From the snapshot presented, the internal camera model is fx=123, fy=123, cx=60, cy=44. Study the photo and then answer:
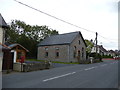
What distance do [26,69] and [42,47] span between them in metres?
23.4

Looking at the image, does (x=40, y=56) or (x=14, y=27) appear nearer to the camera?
(x=40, y=56)

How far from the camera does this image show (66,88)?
6.75 m

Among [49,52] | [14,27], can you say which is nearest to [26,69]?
[49,52]

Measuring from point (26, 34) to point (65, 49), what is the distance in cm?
2088

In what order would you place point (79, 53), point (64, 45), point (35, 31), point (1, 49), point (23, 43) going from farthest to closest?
1. point (35, 31)
2. point (23, 43)
3. point (79, 53)
4. point (64, 45)
5. point (1, 49)

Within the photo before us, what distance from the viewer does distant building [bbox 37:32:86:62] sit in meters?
30.5

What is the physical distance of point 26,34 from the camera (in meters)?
45.6

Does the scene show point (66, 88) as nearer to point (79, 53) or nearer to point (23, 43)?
point (79, 53)

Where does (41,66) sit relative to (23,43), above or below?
below

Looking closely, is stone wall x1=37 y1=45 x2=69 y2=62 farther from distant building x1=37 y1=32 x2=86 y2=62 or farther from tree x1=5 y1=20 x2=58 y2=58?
tree x1=5 y1=20 x2=58 y2=58

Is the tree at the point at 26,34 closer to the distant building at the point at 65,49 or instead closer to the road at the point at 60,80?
the distant building at the point at 65,49

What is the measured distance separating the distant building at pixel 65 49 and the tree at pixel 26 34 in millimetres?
5594

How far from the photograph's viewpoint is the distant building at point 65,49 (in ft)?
100

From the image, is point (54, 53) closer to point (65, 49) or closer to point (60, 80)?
point (65, 49)
